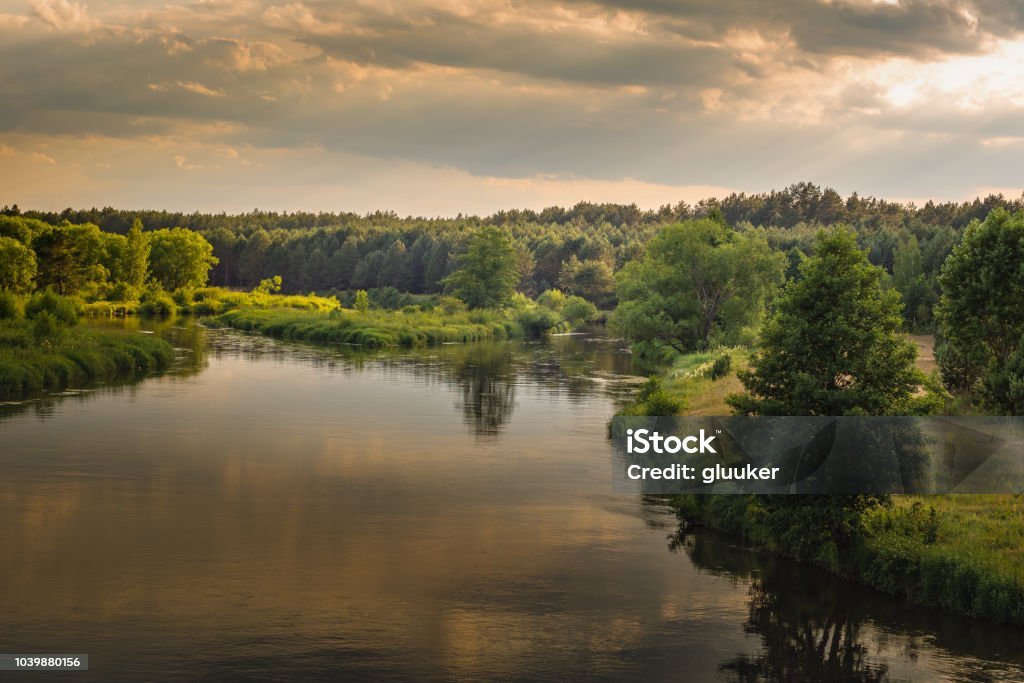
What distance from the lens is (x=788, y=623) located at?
22359 millimetres

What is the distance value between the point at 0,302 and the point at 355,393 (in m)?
24.3

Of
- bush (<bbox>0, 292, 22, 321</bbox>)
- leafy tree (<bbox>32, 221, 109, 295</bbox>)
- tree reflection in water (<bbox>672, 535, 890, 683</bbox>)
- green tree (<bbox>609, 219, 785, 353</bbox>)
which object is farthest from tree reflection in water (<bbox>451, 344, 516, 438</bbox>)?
leafy tree (<bbox>32, 221, 109, 295</bbox>)

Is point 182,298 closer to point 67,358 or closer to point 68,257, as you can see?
point 68,257

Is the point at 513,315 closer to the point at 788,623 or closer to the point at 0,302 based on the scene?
the point at 0,302

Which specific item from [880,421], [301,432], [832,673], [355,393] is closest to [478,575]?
[832,673]

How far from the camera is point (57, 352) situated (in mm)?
56969

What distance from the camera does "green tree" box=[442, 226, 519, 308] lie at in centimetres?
12125

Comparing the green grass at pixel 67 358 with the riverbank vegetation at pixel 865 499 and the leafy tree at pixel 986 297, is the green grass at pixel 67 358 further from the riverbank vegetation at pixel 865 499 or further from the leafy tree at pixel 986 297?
the leafy tree at pixel 986 297

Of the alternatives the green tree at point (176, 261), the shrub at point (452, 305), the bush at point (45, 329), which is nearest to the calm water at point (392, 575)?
the bush at point (45, 329)

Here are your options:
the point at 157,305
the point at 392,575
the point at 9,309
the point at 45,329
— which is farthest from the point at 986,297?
the point at 157,305

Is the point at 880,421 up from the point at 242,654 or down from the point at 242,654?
up

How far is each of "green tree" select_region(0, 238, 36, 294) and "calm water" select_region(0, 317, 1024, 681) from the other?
66292 millimetres

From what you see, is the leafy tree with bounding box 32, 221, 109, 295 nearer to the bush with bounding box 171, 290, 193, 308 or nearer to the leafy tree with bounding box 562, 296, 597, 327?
the bush with bounding box 171, 290, 193, 308

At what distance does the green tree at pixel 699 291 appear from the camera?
78.9 metres
